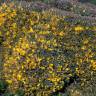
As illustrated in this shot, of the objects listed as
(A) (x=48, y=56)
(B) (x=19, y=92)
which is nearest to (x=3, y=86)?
(B) (x=19, y=92)

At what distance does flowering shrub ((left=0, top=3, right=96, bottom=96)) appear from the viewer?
7.72 m

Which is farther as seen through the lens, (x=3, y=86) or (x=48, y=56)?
(x=3, y=86)

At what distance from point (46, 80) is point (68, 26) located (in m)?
1.08

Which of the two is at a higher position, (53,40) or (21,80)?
(53,40)

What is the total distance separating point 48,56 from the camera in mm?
7789

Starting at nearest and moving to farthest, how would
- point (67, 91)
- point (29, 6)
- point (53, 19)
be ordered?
1. point (67, 91)
2. point (53, 19)
3. point (29, 6)

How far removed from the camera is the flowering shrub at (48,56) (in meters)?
7.72

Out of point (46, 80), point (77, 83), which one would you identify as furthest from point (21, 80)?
point (77, 83)

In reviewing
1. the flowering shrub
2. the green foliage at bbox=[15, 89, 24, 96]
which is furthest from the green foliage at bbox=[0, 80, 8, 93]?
the green foliage at bbox=[15, 89, 24, 96]

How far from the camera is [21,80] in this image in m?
7.87

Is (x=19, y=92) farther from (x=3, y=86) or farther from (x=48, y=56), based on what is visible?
(x=48, y=56)

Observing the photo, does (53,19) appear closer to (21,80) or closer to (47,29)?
(47,29)

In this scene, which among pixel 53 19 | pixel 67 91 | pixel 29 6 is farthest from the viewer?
pixel 29 6

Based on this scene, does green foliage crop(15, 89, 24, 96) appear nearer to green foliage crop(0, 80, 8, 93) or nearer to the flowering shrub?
the flowering shrub
